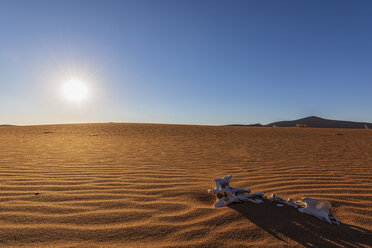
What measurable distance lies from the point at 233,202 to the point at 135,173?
82.9 inches

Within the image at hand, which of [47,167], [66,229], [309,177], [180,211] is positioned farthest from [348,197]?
[47,167]

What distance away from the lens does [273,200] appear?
244cm

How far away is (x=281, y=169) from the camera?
4441mm

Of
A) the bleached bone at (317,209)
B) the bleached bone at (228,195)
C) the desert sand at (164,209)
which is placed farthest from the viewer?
the bleached bone at (228,195)

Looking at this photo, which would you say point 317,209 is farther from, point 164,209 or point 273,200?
point 164,209

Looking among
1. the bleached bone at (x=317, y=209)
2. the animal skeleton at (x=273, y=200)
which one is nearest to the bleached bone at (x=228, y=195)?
the animal skeleton at (x=273, y=200)

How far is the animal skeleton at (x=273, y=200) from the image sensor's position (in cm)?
214

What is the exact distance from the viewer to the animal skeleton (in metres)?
2.14

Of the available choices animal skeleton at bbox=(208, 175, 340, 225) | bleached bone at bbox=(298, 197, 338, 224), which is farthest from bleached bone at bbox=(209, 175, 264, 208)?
bleached bone at bbox=(298, 197, 338, 224)

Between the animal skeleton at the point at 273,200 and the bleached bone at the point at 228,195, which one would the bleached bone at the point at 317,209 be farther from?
the bleached bone at the point at 228,195

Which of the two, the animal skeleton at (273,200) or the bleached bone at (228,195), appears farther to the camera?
the bleached bone at (228,195)

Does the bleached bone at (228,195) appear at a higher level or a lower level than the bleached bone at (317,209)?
higher

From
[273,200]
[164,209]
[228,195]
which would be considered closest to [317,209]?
[273,200]

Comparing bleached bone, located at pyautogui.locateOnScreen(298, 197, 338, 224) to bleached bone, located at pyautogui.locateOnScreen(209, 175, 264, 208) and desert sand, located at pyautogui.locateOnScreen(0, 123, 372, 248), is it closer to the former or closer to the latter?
desert sand, located at pyautogui.locateOnScreen(0, 123, 372, 248)
